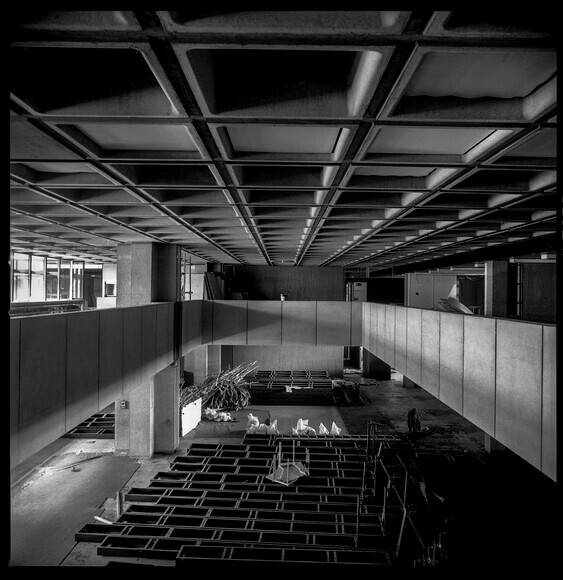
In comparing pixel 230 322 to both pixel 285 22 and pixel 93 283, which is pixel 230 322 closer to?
pixel 93 283

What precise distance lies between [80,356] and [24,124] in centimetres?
306

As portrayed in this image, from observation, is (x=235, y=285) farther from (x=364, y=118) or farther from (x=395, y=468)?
(x=364, y=118)

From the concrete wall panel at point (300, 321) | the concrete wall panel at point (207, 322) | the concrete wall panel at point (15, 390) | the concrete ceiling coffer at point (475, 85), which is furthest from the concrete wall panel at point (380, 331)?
the concrete wall panel at point (15, 390)

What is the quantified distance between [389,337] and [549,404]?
6.10m

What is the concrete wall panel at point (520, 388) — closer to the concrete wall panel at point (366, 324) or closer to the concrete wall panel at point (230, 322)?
the concrete wall panel at point (366, 324)

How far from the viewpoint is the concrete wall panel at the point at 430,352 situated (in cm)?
704

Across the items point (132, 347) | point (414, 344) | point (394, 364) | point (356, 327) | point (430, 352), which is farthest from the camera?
point (356, 327)

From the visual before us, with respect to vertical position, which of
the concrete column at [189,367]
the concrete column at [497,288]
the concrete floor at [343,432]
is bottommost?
the concrete floor at [343,432]

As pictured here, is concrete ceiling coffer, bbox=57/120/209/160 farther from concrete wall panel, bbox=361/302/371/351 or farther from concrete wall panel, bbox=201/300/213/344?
concrete wall panel, bbox=361/302/371/351

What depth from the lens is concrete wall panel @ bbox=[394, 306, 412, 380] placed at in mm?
8866

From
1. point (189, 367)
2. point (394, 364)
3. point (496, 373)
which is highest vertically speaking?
point (496, 373)

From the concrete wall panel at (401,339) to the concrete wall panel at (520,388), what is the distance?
3.84 metres

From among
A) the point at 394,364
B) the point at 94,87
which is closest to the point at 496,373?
the point at 394,364

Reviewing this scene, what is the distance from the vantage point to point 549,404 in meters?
3.93
